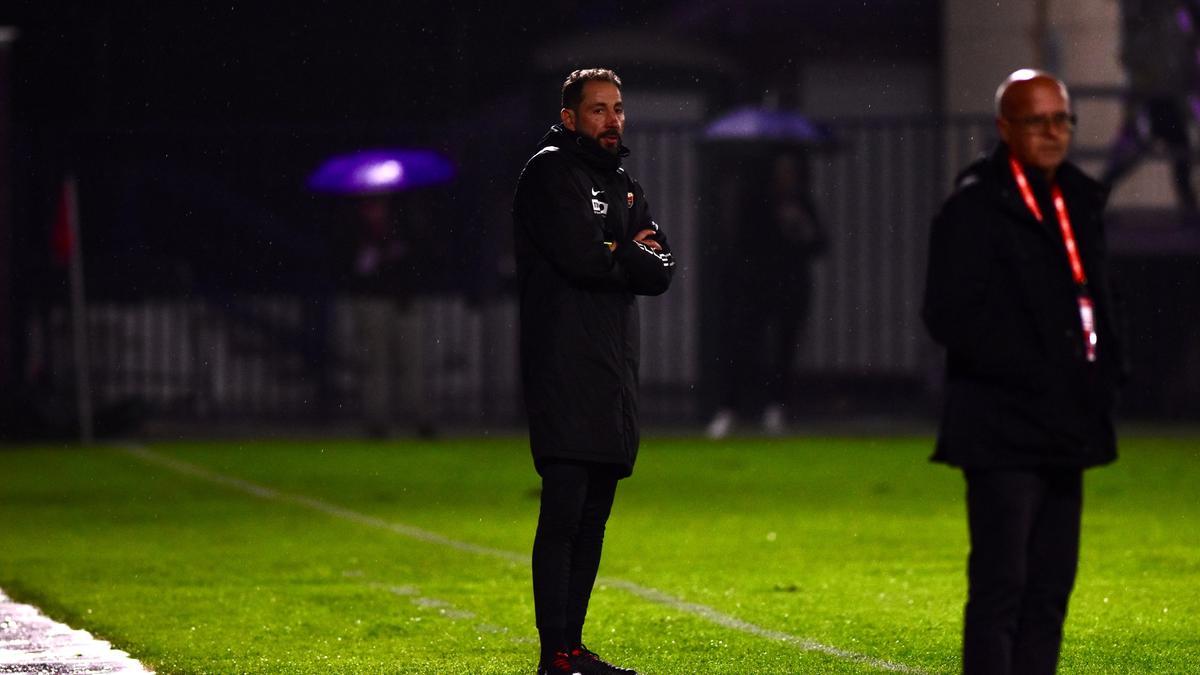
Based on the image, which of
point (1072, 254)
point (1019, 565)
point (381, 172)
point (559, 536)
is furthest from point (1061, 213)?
point (381, 172)

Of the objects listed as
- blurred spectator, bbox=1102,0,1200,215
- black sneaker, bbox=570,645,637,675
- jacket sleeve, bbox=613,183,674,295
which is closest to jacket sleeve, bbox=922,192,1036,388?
jacket sleeve, bbox=613,183,674,295

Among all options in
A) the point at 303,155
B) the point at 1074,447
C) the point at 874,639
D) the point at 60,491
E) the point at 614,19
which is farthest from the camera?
the point at 614,19

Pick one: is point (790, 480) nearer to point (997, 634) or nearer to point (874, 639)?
point (874, 639)

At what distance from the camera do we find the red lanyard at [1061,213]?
17.2ft

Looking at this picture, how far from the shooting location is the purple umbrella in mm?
20297

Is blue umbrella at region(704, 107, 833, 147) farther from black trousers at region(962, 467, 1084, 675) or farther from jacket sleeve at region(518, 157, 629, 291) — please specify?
black trousers at region(962, 467, 1084, 675)

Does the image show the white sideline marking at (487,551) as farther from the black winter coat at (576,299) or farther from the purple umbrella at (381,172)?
the purple umbrella at (381,172)

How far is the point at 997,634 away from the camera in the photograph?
5.25 m

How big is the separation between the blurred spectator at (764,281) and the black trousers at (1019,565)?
47.8 feet

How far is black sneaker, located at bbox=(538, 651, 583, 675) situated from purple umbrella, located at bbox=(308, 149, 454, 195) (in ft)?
45.2

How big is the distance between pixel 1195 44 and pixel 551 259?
1545 centimetres

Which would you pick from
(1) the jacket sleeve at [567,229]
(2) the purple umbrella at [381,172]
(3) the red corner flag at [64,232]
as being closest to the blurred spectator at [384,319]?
(2) the purple umbrella at [381,172]

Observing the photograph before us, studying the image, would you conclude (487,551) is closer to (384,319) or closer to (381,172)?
(384,319)

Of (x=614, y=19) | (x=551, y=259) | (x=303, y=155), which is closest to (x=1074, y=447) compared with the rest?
(x=551, y=259)
